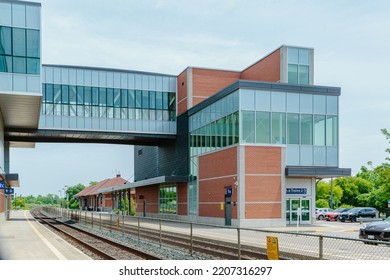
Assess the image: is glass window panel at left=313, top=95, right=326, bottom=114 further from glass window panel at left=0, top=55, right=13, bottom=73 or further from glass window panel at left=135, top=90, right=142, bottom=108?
glass window panel at left=0, top=55, right=13, bottom=73

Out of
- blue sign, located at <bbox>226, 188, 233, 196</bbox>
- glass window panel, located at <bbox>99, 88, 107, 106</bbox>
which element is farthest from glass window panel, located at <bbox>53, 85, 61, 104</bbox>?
blue sign, located at <bbox>226, 188, 233, 196</bbox>

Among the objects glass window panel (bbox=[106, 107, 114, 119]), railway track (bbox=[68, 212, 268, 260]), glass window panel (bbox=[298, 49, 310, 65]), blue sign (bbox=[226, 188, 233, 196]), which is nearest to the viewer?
railway track (bbox=[68, 212, 268, 260])

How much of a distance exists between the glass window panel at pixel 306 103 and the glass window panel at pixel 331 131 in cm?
153

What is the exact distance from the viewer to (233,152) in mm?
34031

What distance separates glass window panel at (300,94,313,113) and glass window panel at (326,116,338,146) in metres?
1.53

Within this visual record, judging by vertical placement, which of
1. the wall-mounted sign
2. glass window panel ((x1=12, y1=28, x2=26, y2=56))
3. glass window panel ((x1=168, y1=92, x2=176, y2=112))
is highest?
glass window panel ((x1=12, y1=28, x2=26, y2=56))

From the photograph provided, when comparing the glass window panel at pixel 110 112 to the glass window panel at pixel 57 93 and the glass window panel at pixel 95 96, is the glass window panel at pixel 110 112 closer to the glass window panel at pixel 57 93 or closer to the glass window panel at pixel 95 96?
the glass window panel at pixel 95 96

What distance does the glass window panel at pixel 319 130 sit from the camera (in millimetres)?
35156

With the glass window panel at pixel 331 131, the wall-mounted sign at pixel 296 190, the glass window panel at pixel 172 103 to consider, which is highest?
the glass window panel at pixel 172 103

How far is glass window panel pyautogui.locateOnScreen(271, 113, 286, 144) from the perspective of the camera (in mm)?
34156

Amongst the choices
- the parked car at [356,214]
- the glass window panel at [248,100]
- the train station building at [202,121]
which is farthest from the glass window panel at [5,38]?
the parked car at [356,214]

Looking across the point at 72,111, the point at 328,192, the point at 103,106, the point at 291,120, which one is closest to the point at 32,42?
the point at 291,120

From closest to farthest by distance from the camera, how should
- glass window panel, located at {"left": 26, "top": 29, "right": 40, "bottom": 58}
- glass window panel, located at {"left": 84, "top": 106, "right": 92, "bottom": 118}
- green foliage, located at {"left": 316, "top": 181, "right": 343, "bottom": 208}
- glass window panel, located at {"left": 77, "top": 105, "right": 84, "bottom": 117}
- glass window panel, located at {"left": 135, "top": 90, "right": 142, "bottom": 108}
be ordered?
glass window panel, located at {"left": 26, "top": 29, "right": 40, "bottom": 58} → glass window panel, located at {"left": 77, "top": 105, "right": 84, "bottom": 117} → glass window panel, located at {"left": 84, "top": 106, "right": 92, "bottom": 118} → glass window panel, located at {"left": 135, "top": 90, "right": 142, "bottom": 108} → green foliage, located at {"left": 316, "top": 181, "right": 343, "bottom": 208}
